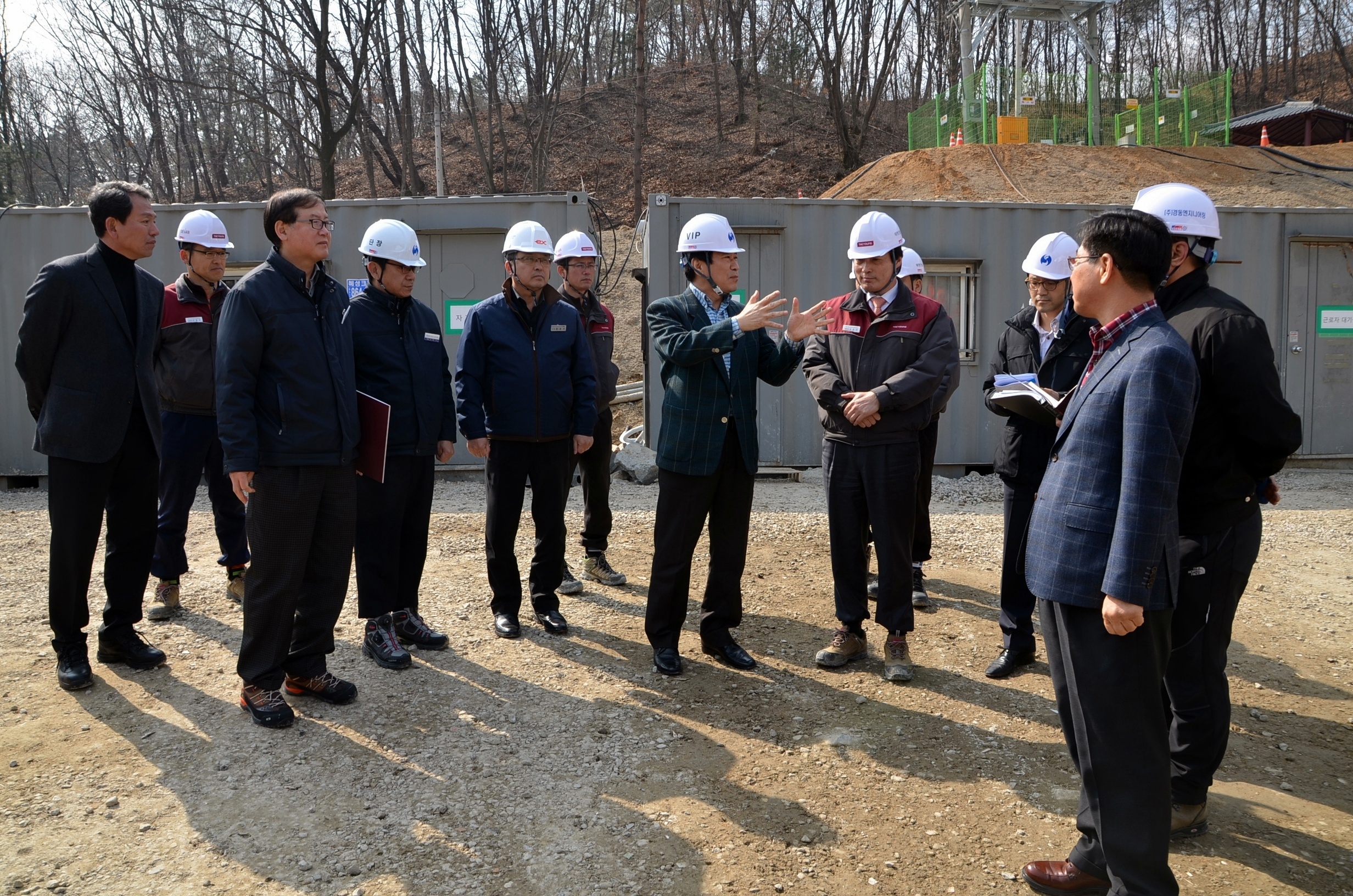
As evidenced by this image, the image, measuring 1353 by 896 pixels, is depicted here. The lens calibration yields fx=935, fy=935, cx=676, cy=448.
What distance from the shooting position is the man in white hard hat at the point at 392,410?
4.43 metres

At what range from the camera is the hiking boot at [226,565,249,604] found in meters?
5.55

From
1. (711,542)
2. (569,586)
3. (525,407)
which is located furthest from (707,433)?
(569,586)

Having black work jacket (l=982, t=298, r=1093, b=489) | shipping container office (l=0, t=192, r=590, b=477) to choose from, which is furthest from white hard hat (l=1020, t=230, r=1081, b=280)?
shipping container office (l=0, t=192, r=590, b=477)

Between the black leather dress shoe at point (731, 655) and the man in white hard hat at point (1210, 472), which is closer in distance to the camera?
the man in white hard hat at point (1210, 472)

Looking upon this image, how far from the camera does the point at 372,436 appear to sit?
416cm

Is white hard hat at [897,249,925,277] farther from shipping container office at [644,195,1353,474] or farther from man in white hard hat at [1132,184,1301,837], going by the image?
shipping container office at [644,195,1353,474]

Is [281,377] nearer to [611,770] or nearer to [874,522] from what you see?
[611,770]

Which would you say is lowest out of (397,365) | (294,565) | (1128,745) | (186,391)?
(1128,745)

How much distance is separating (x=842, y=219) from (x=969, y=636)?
5.58m

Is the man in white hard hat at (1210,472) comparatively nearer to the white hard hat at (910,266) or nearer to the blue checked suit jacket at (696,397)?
the blue checked suit jacket at (696,397)

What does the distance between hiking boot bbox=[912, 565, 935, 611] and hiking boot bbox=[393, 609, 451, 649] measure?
2.68m

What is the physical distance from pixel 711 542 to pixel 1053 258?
7.06 ft

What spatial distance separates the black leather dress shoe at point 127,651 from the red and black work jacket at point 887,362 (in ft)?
11.2

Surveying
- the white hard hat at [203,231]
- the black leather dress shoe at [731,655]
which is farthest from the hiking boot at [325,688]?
the white hard hat at [203,231]
